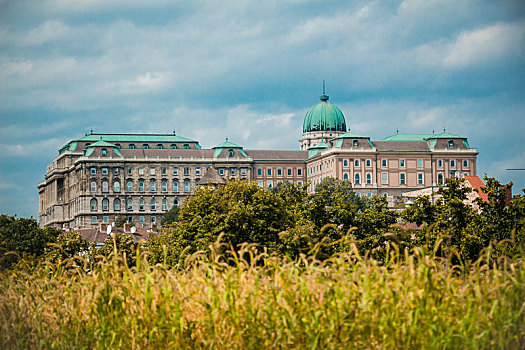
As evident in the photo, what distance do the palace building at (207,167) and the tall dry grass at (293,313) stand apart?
150 meters

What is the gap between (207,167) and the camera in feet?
578

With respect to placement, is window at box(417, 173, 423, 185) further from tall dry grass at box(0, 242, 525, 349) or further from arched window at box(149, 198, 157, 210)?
tall dry grass at box(0, 242, 525, 349)

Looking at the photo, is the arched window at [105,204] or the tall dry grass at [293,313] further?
the arched window at [105,204]

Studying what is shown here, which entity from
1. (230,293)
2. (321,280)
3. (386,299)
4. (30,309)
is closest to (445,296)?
(386,299)

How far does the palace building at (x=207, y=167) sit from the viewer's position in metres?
166

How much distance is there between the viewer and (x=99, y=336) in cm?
1062

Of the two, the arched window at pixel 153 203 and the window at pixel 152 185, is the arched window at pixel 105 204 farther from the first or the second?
the window at pixel 152 185

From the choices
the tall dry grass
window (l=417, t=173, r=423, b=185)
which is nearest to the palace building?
window (l=417, t=173, r=423, b=185)

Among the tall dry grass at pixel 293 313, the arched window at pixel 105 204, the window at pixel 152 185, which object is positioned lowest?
the tall dry grass at pixel 293 313

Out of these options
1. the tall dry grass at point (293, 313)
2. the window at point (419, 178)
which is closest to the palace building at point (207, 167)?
the window at point (419, 178)

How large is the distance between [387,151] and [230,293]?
158482 millimetres

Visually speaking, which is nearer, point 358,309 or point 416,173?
point 358,309

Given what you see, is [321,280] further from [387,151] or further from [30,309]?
[387,151]

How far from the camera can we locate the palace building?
16600 cm
